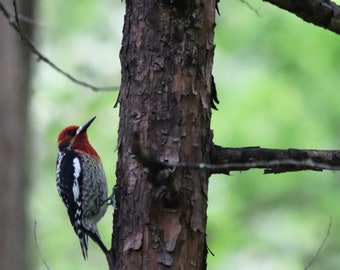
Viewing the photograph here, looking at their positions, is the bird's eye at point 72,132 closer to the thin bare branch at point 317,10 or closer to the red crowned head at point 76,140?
the red crowned head at point 76,140

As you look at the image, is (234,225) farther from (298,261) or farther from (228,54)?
(228,54)

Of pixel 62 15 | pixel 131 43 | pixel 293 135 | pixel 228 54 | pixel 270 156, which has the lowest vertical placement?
pixel 270 156

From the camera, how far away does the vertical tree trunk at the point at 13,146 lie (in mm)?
6312

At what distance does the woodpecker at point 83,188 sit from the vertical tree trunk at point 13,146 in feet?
4.82

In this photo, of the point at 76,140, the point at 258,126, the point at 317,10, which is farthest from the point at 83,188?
the point at 258,126

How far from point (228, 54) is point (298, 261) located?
264 centimetres

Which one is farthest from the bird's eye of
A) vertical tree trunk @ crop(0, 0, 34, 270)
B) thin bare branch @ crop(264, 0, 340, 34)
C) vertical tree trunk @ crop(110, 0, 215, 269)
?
thin bare branch @ crop(264, 0, 340, 34)

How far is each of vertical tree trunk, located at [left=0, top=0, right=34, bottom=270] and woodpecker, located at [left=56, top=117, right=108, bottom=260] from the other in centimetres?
147

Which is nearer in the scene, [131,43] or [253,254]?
[131,43]

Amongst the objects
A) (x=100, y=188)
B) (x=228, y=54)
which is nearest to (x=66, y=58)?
(x=228, y=54)

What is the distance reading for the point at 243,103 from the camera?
754 centimetres

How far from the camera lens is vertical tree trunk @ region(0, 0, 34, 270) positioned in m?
6.31

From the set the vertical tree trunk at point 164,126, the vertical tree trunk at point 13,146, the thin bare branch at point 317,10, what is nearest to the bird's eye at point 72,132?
the vertical tree trunk at point 13,146

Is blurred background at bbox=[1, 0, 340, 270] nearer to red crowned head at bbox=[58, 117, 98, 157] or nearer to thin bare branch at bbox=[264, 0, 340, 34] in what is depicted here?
red crowned head at bbox=[58, 117, 98, 157]
